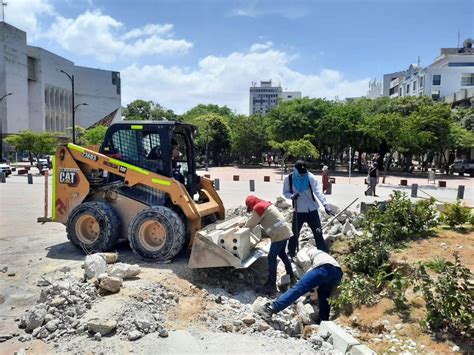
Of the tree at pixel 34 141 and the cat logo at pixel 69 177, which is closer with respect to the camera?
the cat logo at pixel 69 177

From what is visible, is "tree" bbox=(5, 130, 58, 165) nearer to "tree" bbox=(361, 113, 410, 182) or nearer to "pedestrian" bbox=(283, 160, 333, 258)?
"tree" bbox=(361, 113, 410, 182)

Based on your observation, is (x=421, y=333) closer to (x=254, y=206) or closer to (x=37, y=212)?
(x=254, y=206)

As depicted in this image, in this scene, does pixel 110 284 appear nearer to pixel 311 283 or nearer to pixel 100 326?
pixel 100 326

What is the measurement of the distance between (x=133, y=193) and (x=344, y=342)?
456 cm

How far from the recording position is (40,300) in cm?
536

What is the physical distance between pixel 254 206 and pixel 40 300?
10.3 ft

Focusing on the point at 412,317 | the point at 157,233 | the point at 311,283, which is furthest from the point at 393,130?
the point at 311,283

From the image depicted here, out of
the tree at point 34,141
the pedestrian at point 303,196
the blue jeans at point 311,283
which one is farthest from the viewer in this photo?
the tree at point 34,141

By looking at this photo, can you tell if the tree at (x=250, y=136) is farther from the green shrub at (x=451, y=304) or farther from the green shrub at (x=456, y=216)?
the green shrub at (x=451, y=304)

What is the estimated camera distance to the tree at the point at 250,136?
48375 millimetres

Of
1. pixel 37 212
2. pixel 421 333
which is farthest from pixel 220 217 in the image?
pixel 37 212

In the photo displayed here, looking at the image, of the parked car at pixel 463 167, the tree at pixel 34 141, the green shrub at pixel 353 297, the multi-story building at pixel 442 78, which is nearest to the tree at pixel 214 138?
the tree at pixel 34 141

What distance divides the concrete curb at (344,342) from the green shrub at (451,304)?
100cm

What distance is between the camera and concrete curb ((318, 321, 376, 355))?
4.32m
